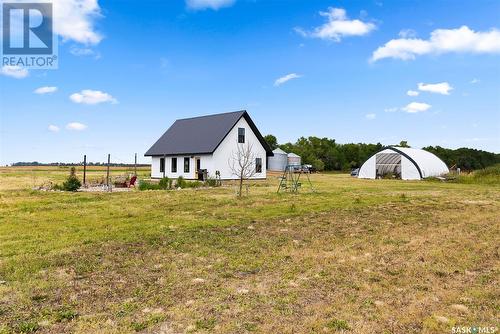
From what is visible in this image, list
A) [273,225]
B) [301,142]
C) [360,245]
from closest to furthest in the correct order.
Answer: [360,245]
[273,225]
[301,142]

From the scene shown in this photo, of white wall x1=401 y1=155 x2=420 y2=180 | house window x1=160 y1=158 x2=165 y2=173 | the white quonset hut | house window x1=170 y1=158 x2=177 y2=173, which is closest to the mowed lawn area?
house window x1=170 y1=158 x2=177 y2=173

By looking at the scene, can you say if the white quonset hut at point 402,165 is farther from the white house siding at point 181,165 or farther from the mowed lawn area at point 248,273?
the mowed lawn area at point 248,273

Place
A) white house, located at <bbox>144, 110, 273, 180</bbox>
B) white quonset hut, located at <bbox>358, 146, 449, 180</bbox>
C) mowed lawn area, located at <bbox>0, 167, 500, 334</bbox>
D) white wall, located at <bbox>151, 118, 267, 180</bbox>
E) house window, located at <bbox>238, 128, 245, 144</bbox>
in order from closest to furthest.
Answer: mowed lawn area, located at <bbox>0, 167, 500, 334</bbox> < white wall, located at <bbox>151, 118, 267, 180</bbox> < white house, located at <bbox>144, 110, 273, 180</bbox> < house window, located at <bbox>238, 128, 245, 144</bbox> < white quonset hut, located at <bbox>358, 146, 449, 180</bbox>

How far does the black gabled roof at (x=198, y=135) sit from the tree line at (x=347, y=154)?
3705cm

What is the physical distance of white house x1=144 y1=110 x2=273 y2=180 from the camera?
35969 mm

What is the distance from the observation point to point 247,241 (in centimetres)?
934

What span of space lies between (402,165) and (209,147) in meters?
22.1

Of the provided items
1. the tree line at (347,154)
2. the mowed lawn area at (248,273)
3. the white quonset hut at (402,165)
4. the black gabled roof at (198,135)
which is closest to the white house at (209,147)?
the black gabled roof at (198,135)

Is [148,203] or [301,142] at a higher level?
[301,142]

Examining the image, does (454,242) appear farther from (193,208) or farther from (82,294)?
(193,208)

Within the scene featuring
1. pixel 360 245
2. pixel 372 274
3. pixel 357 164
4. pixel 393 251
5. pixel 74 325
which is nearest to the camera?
pixel 74 325

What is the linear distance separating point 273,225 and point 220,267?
14.8 ft

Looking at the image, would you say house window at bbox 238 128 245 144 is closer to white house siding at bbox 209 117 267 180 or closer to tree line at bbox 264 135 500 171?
white house siding at bbox 209 117 267 180

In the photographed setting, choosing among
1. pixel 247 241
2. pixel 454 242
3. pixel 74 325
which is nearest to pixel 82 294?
pixel 74 325
